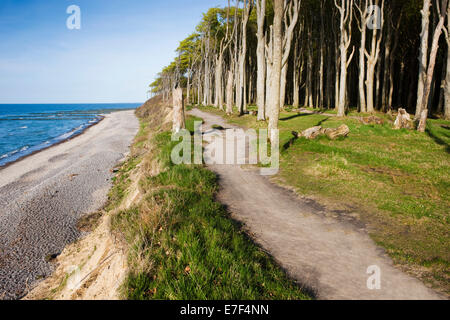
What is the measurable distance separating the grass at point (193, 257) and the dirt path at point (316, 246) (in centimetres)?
36

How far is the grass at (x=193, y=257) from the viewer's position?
11.9 ft

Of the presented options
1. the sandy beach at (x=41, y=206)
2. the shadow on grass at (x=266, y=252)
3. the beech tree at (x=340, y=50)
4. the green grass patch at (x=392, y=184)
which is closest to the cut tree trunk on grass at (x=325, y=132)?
the green grass patch at (x=392, y=184)

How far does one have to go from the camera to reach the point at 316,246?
4898 mm

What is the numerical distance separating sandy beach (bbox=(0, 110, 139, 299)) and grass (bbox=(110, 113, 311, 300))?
3.20 metres

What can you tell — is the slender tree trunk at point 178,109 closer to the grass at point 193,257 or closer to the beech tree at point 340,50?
the beech tree at point 340,50

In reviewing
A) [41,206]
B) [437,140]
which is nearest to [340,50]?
[437,140]

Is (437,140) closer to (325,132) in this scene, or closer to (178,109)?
(325,132)

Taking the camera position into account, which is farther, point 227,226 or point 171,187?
point 171,187

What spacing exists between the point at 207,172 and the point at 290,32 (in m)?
12.9

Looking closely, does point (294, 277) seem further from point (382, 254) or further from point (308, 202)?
point (308, 202)
